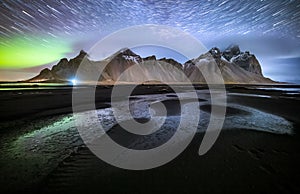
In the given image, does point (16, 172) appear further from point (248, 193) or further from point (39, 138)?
point (248, 193)

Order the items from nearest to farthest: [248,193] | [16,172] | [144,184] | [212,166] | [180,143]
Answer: [248,193], [144,184], [16,172], [212,166], [180,143]

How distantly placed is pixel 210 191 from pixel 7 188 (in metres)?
5.07

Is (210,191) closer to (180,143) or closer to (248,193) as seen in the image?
(248,193)

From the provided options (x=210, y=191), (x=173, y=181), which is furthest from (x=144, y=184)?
(x=210, y=191)

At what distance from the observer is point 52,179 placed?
4.52 m

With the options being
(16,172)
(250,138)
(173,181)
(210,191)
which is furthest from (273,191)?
(16,172)

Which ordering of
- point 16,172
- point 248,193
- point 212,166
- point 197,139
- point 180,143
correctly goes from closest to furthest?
point 248,193, point 16,172, point 212,166, point 180,143, point 197,139

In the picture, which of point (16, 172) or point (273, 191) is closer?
point (273, 191)

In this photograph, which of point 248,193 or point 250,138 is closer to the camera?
point 248,193

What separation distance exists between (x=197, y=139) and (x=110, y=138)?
443 centimetres

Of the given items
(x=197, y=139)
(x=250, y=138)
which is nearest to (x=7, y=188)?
(x=197, y=139)

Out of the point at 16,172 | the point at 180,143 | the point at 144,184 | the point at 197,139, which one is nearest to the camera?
the point at 144,184

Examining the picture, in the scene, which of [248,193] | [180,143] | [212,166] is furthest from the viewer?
[180,143]

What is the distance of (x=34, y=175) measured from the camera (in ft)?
15.5
